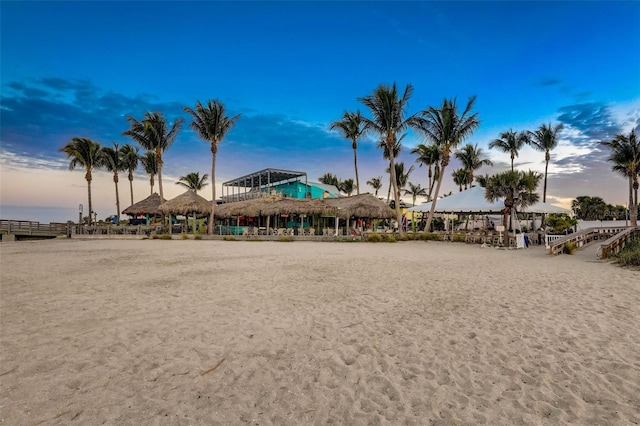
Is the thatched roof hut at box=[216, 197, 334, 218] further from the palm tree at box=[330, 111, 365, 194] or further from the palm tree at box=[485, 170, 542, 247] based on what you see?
the palm tree at box=[485, 170, 542, 247]

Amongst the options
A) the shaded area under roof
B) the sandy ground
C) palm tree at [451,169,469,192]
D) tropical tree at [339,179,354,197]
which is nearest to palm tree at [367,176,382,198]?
tropical tree at [339,179,354,197]

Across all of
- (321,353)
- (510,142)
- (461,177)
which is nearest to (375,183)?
(461,177)

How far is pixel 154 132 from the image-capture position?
31.9 metres

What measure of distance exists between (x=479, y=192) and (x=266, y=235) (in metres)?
15.0

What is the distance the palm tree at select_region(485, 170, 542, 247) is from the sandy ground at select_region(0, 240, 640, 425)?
10.5 meters

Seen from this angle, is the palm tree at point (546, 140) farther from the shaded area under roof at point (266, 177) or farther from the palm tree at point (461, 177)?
the shaded area under roof at point (266, 177)

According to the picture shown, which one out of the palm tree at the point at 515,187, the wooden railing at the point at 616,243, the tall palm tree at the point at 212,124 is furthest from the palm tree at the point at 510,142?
the tall palm tree at the point at 212,124

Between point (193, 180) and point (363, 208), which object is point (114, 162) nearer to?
point (193, 180)

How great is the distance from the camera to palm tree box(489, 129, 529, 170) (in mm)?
35062

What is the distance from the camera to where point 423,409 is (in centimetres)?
277

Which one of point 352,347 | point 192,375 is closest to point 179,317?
point 192,375

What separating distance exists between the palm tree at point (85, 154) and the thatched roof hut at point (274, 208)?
16164mm

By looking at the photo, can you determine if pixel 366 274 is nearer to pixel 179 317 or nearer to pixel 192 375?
pixel 179 317

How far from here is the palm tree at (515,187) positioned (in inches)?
680
